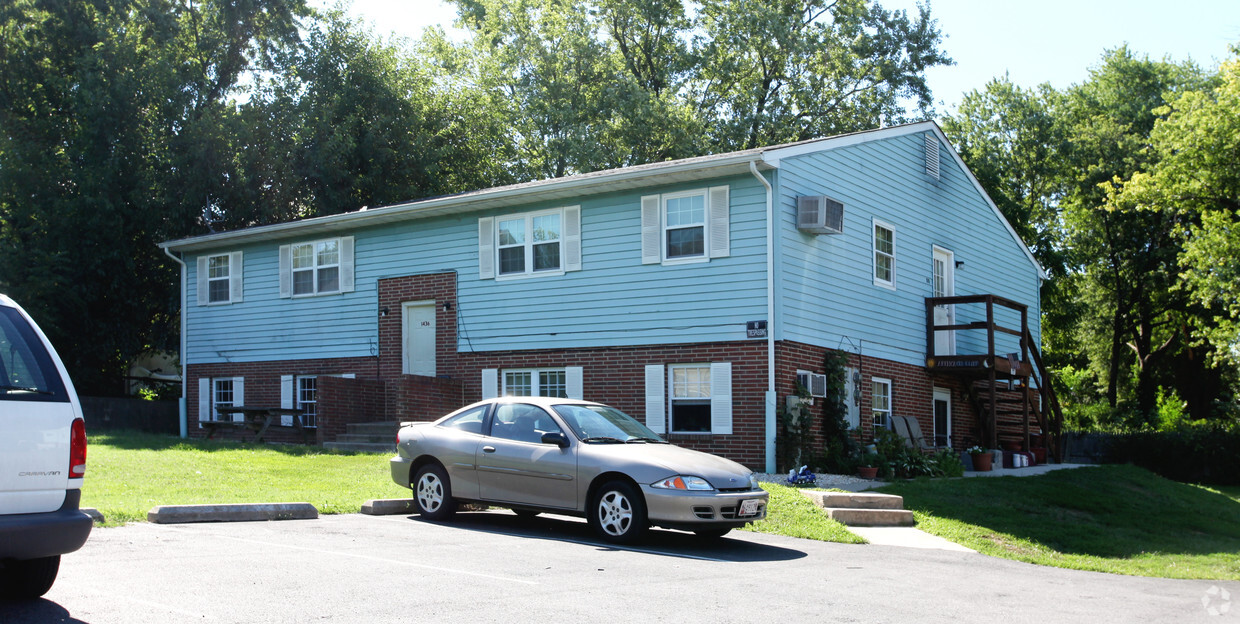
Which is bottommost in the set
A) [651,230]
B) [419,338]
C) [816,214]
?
[419,338]

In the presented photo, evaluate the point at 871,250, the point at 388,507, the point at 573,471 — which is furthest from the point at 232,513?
the point at 871,250

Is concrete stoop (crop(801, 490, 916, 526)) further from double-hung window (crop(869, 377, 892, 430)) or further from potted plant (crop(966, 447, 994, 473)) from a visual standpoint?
potted plant (crop(966, 447, 994, 473))

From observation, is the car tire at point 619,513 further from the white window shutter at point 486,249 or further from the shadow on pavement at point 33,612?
the white window shutter at point 486,249

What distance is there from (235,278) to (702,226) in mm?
11825

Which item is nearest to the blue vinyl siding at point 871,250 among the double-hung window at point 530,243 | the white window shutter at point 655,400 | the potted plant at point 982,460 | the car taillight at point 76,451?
the potted plant at point 982,460

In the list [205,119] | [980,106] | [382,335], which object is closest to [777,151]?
[382,335]

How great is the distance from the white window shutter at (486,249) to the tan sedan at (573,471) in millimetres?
8249

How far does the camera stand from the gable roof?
17.4m

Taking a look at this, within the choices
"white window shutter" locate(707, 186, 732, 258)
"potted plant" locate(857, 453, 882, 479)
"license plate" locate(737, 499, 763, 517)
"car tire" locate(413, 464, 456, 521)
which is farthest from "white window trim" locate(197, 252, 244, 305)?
"license plate" locate(737, 499, 763, 517)

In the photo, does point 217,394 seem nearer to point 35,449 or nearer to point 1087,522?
point 1087,522

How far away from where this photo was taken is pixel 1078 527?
1431 centimetres

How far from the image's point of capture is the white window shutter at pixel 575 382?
19188mm

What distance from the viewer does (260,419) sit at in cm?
2242

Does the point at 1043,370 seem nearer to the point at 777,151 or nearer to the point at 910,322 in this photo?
the point at 910,322
